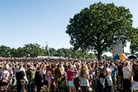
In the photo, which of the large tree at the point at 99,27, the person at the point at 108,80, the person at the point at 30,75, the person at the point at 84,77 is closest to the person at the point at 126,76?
the person at the point at 108,80

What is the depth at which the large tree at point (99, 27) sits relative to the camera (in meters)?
56.7

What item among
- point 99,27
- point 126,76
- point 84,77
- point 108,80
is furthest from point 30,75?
point 99,27

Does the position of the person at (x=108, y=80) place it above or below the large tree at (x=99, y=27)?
below

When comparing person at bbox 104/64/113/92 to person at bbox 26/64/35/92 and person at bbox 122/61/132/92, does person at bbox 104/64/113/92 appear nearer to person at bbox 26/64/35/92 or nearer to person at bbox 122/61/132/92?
person at bbox 122/61/132/92

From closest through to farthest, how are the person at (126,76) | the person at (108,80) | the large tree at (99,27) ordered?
the person at (108,80), the person at (126,76), the large tree at (99,27)

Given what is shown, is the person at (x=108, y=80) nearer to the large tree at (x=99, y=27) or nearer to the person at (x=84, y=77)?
the person at (x=84, y=77)

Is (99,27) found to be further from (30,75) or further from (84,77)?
(84,77)

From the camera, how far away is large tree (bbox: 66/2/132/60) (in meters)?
56.7

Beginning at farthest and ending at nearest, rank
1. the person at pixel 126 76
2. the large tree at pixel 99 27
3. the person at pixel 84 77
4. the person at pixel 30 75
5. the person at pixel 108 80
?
the large tree at pixel 99 27
the person at pixel 126 76
the person at pixel 30 75
the person at pixel 108 80
the person at pixel 84 77

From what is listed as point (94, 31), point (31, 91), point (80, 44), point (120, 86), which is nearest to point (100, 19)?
point (94, 31)

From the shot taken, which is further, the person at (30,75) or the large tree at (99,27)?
the large tree at (99,27)

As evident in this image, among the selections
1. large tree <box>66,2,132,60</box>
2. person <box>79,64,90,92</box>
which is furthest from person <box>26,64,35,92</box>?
large tree <box>66,2,132,60</box>

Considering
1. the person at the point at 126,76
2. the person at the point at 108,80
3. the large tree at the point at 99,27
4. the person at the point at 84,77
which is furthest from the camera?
the large tree at the point at 99,27

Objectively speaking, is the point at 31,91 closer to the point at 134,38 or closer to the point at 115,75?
Result: the point at 115,75
